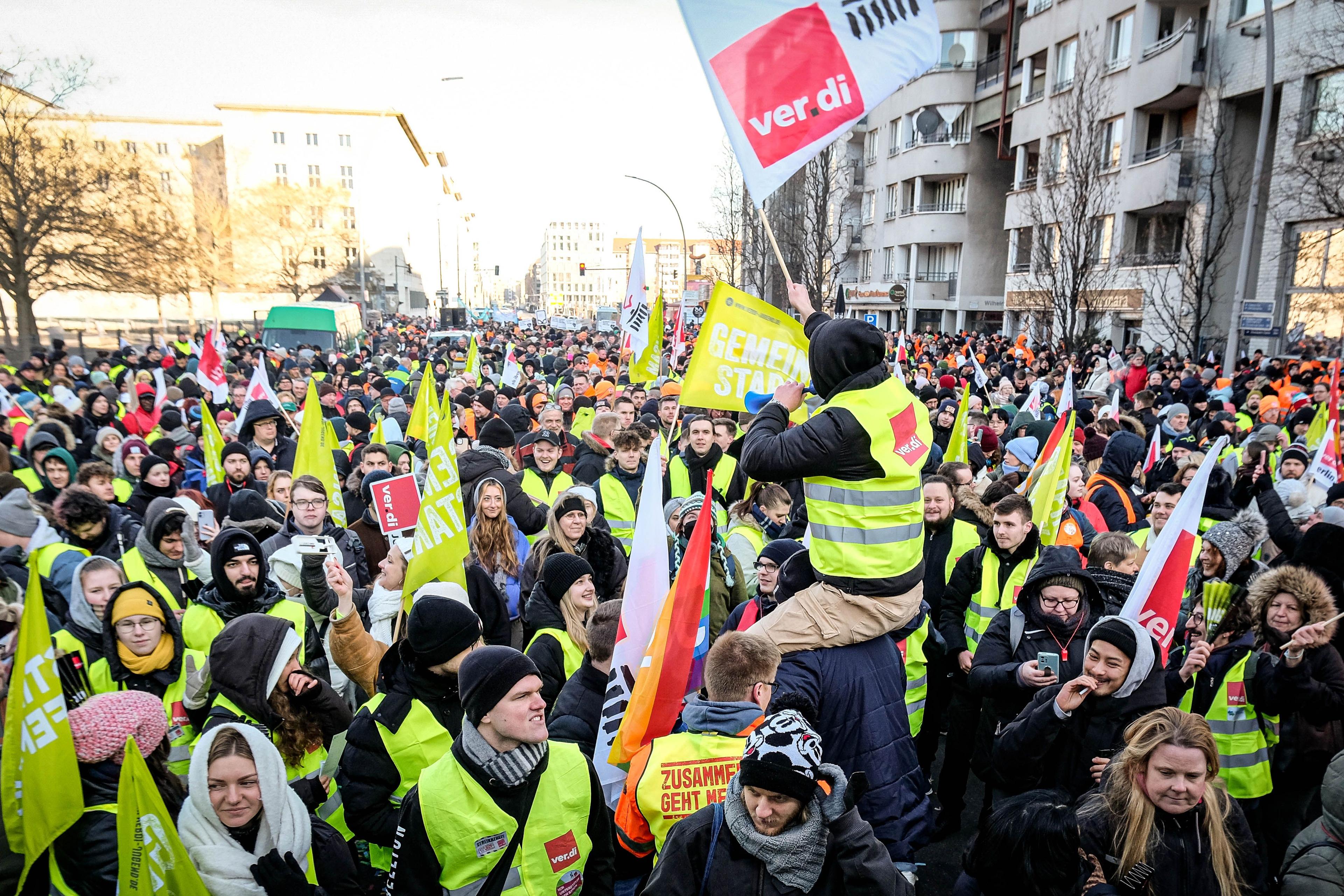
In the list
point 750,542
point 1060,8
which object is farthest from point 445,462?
point 1060,8

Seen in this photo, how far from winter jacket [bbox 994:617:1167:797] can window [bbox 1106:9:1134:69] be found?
3287 cm

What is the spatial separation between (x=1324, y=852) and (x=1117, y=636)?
889 mm

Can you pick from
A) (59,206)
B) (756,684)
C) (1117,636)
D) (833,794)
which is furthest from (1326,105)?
(59,206)

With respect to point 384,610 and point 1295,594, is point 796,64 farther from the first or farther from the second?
point 384,610

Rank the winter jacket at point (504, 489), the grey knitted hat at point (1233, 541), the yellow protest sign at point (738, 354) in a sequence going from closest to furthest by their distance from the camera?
the grey knitted hat at point (1233, 541), the yellow protest sign at point (738, 354), the winter jacket at point (504, 489)

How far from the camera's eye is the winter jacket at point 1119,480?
22.7 ft

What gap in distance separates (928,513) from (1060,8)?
119 ft

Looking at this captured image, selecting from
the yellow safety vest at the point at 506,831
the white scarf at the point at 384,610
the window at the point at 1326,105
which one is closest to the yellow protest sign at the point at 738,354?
the white scarf at the point at 384,610

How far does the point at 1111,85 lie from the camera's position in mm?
30219

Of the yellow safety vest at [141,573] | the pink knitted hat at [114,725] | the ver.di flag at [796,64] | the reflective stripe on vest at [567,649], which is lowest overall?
the reflective stripe on vest at [567,649]

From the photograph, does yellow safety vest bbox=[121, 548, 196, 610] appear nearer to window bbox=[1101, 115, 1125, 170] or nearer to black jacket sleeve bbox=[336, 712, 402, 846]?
black jacket sleeve bbox=[336, 712, 402, 846]

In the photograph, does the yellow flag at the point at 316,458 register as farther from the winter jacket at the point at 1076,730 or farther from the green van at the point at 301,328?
the green van at the point at 301,328

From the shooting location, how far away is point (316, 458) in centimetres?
691

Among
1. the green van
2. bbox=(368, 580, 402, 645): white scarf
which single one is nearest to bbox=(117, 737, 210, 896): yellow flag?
bbox=(368, 580, 402, 645): white scarf
